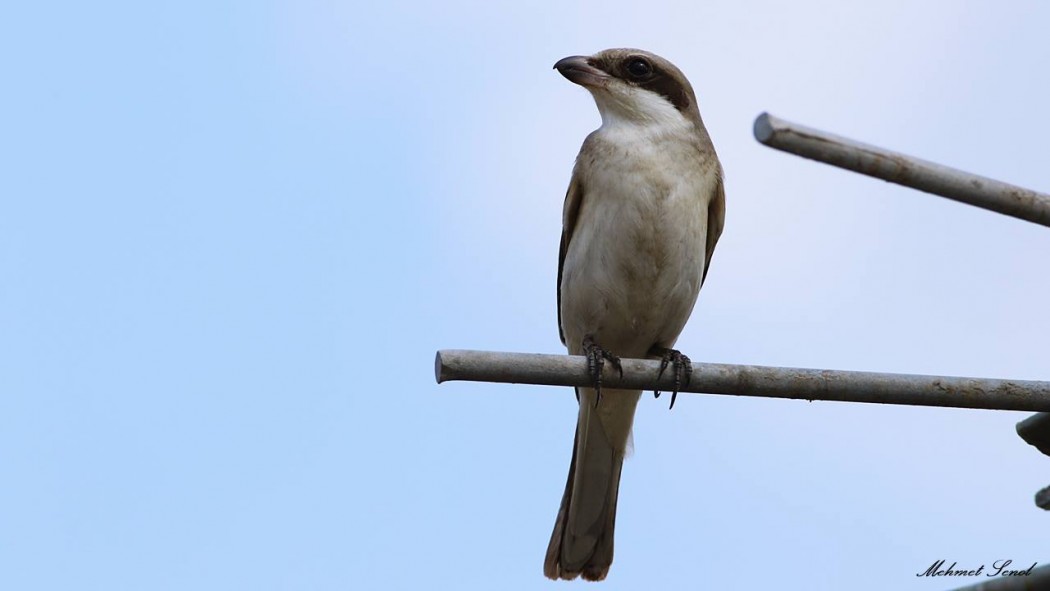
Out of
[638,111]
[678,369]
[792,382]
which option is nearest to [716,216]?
[638,111]

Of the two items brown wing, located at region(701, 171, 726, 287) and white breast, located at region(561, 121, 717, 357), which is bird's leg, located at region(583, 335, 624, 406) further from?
brown wing, located at region(701, 171, 726, 287)

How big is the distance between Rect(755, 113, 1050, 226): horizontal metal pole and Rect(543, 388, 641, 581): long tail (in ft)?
15.6

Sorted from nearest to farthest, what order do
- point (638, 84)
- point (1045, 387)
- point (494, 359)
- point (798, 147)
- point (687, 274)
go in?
1. point (798, 147)
2. point (1045, 387)
3. point (494, 359)
4. point (687, 274)
5. point (638, 84)

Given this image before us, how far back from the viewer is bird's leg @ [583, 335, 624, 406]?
4508 millimetres

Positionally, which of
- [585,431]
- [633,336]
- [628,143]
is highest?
[628,143]

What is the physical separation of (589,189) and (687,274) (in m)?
0.68

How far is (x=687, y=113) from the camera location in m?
7.47

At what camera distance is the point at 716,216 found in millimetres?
7371

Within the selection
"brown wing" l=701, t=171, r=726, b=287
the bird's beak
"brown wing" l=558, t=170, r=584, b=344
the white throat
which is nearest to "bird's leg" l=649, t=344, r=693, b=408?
"brown wing" l=701, t=171, r=726, b=287

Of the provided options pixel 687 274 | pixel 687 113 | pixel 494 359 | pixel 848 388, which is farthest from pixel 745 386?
pixel 687 113

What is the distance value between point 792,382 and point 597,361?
4.80ft

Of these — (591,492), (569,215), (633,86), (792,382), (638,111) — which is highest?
(633,86)

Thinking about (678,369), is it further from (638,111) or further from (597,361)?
(638,111)

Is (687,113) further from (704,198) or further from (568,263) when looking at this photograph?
(568,263)
